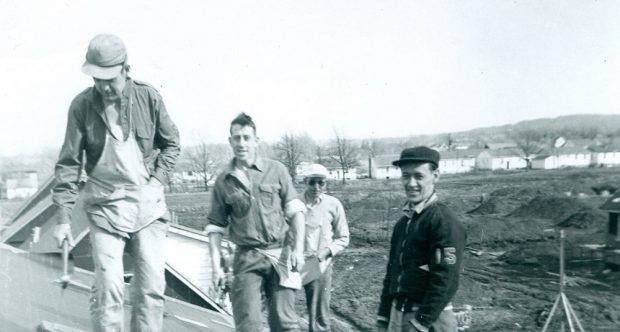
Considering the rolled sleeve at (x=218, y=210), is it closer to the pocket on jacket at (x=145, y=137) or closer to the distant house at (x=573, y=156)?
the pocket on jacket at (x=145, y=137)

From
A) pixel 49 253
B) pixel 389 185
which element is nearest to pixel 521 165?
pixel 389 185

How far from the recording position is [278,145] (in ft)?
55.0

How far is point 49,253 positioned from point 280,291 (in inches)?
176

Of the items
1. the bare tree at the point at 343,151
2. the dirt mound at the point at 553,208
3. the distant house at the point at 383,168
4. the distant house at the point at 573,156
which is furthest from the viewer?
the distant house at the point at 383,168

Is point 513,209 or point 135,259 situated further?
point 513,209

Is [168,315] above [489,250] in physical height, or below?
above

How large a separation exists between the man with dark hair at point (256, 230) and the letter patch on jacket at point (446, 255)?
2.52 ft

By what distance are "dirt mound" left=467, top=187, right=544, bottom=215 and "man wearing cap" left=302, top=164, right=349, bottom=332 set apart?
21480 mm

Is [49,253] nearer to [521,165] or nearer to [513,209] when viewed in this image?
[513,209]

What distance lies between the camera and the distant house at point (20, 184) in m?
12.7

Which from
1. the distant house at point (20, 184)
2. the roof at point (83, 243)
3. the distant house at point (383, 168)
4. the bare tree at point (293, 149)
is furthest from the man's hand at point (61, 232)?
the distant house at point (383, 168)

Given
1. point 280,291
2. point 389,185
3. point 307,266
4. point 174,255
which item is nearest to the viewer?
point 280,291

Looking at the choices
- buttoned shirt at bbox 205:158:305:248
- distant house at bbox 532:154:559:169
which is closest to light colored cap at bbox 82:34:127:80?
buttoned shirt at bbox 205:158:305:248

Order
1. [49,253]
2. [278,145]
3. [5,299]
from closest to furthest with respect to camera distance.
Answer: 1. [5,299]
2. [49,253]
3. [278,145]
